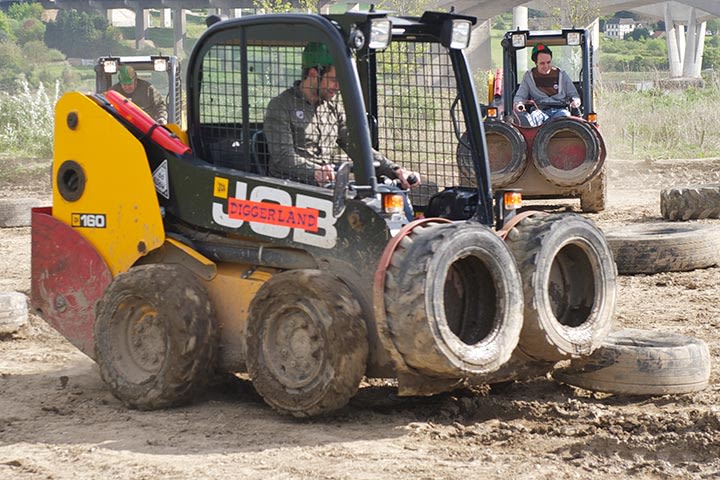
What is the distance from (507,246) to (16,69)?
2083 inches

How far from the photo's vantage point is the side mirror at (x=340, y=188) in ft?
19.5

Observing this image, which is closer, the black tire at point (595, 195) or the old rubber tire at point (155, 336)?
the old rubber tire at point (155, 336)

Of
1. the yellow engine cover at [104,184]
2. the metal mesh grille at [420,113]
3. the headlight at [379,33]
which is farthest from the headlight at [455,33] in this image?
the yellow engine cover at [104,184]

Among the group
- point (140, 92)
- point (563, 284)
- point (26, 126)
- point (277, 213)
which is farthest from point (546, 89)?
point (26, 126)

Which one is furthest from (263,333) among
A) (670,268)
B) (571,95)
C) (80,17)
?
(80,17)

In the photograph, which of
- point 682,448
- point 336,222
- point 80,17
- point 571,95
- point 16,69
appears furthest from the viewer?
point 80,17

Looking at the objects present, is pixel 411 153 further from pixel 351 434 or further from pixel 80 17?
pixel 80 17

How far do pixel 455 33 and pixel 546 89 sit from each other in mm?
8642

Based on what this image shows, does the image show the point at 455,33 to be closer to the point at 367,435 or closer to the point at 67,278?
the point at 367,435

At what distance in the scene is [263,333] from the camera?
20.6ft

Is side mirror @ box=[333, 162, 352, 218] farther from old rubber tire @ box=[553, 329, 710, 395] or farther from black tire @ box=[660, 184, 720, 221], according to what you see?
black tire @ box=[660, 184, 720, 221]

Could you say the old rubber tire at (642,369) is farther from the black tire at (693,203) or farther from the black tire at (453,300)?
the black tire at (693,203)

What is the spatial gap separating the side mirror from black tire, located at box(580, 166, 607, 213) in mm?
8796

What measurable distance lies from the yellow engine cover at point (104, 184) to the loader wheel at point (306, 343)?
938 mm
